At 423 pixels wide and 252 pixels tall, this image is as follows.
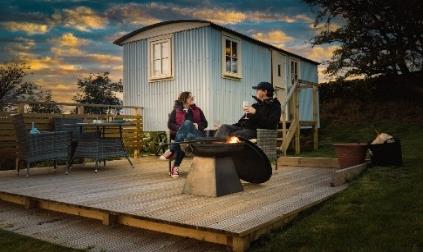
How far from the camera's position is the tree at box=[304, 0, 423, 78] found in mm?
16344

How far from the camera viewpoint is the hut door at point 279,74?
13.3m

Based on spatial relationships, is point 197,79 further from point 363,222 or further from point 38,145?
point 363,222

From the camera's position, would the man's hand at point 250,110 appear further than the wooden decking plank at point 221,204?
Yes

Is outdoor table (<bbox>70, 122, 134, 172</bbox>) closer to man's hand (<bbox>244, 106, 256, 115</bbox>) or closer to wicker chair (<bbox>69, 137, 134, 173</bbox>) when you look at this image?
wicker chair (<bbox>69, 137, 134, 173</bbox>)

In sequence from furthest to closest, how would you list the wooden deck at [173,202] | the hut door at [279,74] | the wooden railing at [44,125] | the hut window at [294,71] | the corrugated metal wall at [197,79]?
the hut window at [294,71]
the hut door at [279,74]
the corrugated metal wall at [197,79]
the wooden railing at [44,125]
the wooden deck at [173,202]

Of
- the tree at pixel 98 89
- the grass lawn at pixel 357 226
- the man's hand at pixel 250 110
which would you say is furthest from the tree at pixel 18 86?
the grass lawn at pixel 357 226

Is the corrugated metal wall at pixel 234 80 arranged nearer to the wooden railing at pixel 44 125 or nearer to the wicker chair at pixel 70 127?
the wooden railing at pixel 44 125

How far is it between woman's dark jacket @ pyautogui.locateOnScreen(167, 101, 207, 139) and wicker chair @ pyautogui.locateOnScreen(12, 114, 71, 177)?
186cm

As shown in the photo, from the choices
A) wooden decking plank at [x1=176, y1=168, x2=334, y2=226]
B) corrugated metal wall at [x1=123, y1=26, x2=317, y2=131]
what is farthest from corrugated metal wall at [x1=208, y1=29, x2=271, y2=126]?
wooden decking plank at [x1=176, y1=168, x2=334, y2=226]

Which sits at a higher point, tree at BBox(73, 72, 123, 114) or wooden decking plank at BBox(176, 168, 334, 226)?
tree at BBox(73, 72, 123, 114)

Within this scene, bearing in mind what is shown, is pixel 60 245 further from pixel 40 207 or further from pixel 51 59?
pixel 51 59

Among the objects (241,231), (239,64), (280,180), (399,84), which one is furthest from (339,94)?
(241,231)

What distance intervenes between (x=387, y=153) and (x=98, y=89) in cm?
2395

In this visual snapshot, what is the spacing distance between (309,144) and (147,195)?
931cm
